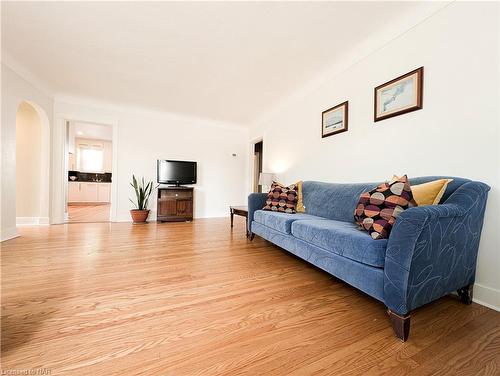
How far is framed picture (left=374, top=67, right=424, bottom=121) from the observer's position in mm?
1788

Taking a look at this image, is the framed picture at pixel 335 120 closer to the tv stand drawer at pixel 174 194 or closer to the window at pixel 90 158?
the tv stand drawer at pixel 174 194

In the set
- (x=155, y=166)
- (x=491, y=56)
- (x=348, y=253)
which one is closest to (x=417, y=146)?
(x=491, y=56)

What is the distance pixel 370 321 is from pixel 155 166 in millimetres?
4642

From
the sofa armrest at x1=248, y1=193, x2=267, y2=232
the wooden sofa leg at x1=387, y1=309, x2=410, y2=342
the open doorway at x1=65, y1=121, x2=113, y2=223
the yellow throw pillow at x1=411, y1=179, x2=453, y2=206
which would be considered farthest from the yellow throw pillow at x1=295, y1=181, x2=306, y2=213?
the open doorway at x1=65, y1=121, x2=113, y2=223

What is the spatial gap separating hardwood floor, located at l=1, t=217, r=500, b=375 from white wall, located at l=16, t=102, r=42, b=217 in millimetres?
2144

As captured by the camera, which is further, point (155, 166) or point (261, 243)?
point (155, 166)

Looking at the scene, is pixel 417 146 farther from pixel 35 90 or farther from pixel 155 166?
pixel 35 90

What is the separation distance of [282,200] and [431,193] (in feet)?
5.04

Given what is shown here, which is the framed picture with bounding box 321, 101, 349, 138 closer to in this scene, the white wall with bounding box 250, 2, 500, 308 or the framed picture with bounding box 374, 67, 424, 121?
the white wall with bounding box 250, 2, 500, 308

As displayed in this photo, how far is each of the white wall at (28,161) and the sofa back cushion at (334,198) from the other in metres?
4.64

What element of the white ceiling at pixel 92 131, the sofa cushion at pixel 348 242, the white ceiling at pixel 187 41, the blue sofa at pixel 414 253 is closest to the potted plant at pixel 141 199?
the white ceiling at pixel 187 41

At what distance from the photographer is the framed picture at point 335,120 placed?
2560 millimetres

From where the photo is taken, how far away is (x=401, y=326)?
39.9 inches

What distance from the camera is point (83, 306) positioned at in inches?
49.3
